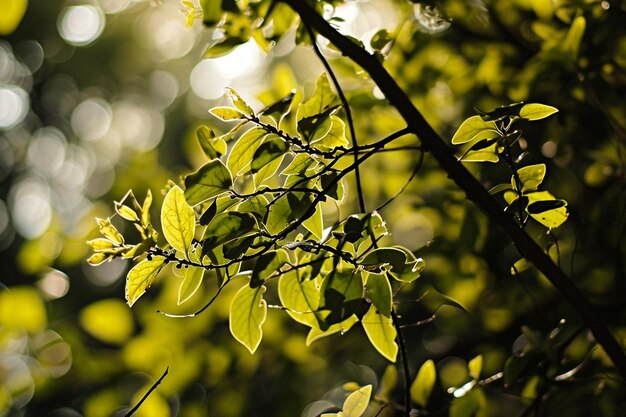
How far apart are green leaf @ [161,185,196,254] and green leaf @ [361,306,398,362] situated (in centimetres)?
22

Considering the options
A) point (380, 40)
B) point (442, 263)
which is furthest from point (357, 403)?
point (442, 263)

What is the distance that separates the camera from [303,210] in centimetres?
68

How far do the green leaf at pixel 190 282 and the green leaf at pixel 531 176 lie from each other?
0.37 metres

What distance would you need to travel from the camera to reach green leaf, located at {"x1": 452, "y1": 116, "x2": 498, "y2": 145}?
0.69 metres

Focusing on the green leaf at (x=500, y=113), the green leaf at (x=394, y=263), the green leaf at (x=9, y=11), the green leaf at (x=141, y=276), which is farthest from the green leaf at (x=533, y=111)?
the green leaf at (x=9, y=11)

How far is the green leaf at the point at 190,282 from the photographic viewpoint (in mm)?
706

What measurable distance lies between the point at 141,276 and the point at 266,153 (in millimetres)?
181

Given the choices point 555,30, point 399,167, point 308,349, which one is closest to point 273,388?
point 308,349

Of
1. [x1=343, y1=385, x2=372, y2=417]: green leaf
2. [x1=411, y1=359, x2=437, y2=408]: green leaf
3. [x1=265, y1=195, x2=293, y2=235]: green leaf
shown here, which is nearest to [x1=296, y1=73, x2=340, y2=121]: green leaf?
[x1=265, y1=195, x2=293, y2=235]: green leaf

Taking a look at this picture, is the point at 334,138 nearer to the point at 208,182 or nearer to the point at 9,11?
the point at 208,182

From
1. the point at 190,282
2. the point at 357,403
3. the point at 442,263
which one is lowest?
the point at 442,263

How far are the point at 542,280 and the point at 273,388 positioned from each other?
0.81 m

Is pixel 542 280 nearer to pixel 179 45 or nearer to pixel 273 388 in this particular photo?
pixel 273 388

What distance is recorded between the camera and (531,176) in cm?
75
